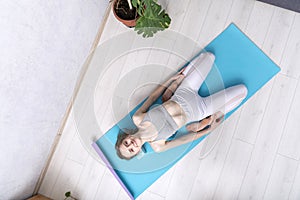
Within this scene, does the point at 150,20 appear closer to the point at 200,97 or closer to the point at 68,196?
the point at 200,97

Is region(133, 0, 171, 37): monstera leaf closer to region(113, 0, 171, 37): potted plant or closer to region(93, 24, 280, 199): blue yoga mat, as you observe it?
region(113, 0, 171, 37): potted plant

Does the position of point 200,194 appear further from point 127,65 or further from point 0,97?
point 0,97

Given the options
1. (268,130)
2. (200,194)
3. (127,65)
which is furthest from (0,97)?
(268,130)

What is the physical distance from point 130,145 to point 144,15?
688 mm

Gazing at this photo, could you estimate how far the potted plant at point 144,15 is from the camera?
1.67 meters

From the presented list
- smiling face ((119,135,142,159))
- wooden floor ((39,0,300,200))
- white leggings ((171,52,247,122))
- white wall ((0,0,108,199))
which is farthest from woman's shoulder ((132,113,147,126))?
white wall ((0,0,108,199))

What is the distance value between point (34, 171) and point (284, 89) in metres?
1.69

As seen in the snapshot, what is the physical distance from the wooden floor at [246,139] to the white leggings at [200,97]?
0.14m

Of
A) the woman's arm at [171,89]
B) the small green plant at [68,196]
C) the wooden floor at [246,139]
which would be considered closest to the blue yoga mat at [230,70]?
the wooden floor at [246,139]

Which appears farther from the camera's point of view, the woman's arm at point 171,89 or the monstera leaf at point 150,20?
the woman's arm at point 171,89

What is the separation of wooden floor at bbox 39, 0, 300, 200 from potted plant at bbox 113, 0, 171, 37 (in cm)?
37

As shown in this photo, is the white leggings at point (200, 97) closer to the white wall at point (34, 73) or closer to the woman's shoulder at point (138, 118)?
the woman's shoulder at point (138, 118)

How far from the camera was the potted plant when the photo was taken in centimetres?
167

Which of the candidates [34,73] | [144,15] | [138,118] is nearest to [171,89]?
[138,118]
